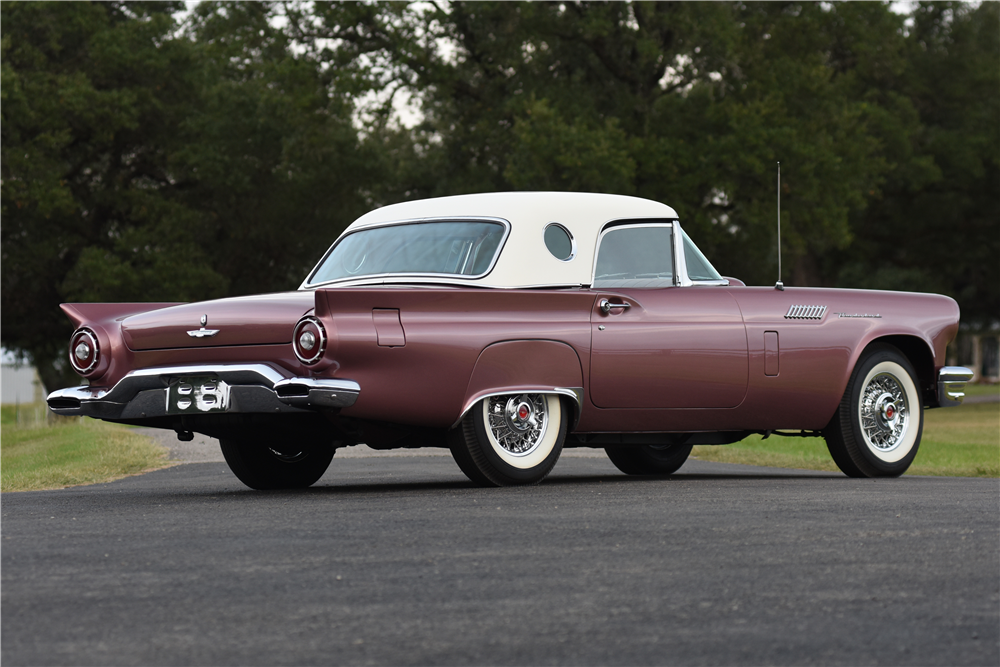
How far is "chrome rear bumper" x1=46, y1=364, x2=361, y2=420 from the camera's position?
7168 millimetres

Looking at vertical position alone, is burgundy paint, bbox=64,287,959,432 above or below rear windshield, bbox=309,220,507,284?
below

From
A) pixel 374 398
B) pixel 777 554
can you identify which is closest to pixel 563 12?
pixel 374 398

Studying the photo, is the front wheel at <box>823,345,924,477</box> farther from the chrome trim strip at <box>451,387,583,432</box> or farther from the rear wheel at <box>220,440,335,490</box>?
the rear wheel at <box>220,440,335,490</box>

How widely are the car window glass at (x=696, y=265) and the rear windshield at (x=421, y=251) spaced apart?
4.72ft

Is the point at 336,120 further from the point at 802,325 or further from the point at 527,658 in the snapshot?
the point at 527,658

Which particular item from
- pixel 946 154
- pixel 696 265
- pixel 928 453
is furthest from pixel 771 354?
pixel 946 154

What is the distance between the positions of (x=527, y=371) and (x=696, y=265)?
1893mm

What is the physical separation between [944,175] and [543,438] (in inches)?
1291

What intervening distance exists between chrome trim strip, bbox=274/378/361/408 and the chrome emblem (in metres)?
0.61

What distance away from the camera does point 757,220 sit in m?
27.5

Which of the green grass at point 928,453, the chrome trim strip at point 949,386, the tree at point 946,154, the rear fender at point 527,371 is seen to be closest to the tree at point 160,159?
the green grass at point 928,453

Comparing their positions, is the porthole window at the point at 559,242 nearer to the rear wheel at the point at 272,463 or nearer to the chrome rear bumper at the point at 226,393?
the chrome rear bumper at the point at 226,393

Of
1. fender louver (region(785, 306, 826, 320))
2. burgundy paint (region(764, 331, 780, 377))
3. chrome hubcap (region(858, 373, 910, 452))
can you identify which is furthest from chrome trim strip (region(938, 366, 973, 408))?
burgundy paint (region(764, 331, 780, 377))

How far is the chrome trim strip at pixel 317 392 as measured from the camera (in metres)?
7.13
